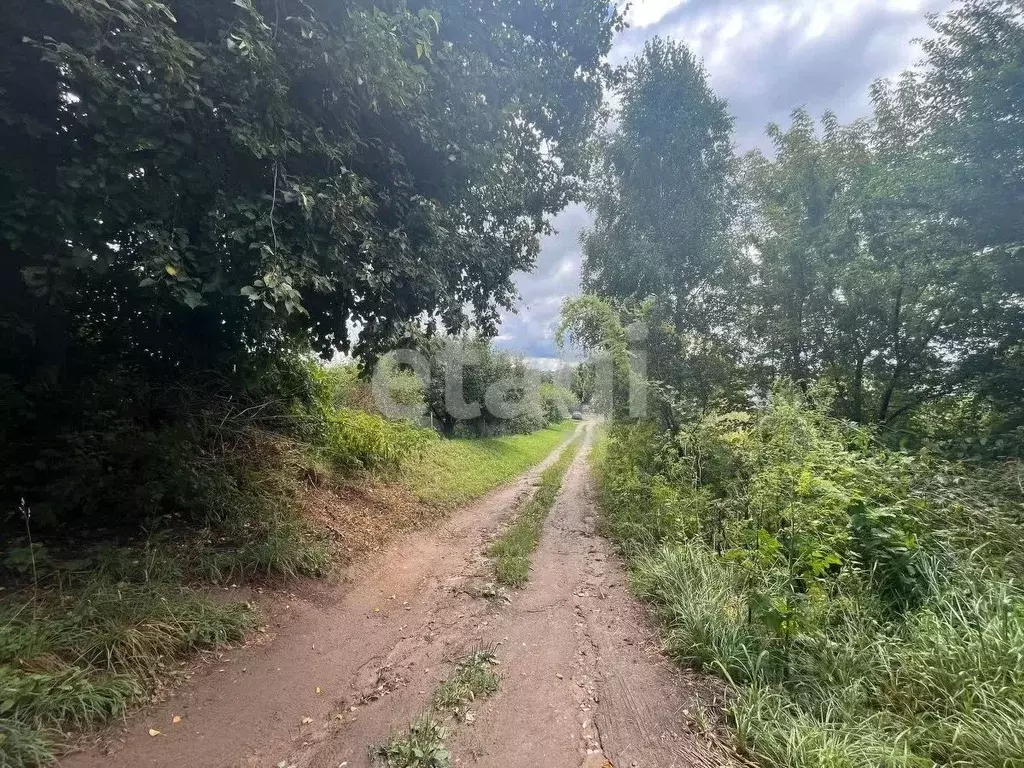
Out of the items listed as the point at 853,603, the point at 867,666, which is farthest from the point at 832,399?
the point at 867,666

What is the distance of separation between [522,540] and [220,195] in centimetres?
558

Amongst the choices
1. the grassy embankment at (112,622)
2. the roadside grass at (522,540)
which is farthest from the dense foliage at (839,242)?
the grassy embankment at (112,622)

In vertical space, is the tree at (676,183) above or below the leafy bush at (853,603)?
above

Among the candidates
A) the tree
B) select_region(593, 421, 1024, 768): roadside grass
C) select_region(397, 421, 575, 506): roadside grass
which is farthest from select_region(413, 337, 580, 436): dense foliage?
select_region(593, 421, 1024, 768): roadside grass

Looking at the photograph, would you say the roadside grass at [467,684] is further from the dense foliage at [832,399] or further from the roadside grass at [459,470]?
the roadside grass at [459,470]

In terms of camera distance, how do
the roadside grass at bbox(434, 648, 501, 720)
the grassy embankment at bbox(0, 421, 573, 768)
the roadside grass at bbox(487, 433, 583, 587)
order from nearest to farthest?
the grassy embankment at bbox(0, 421, 573, 768)
the roadside grass at bbox(434, 648, 501, 720)
the roadside grass at bbox(487, 433, 583, 587)

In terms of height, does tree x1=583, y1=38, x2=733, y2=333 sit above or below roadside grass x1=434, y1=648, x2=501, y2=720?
above

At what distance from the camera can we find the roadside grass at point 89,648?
90.1 inches

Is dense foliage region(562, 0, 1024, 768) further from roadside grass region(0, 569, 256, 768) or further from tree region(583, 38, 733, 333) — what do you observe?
roadside grass region(0, 569, 256, 768)

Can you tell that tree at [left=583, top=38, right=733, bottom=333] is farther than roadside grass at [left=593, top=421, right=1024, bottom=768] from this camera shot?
Yes

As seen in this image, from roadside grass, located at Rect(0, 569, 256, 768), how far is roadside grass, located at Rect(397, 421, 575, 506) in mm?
4821

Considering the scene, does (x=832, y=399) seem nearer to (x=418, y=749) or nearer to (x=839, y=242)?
(x=839, y=242)

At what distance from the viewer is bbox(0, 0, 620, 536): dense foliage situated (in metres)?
3.06

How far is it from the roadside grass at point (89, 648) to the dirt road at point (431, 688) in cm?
19
